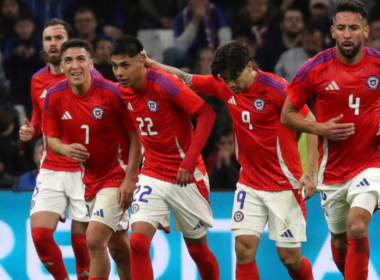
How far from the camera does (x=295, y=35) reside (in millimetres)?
8062

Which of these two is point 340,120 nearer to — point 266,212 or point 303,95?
point 303,95

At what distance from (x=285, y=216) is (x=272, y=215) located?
0.09m

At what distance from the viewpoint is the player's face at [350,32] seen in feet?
15.6

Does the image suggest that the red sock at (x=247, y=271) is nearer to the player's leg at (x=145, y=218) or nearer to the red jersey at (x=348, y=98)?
the player's leg at (x=145, y=218)

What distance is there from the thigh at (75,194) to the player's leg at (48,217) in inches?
1.9

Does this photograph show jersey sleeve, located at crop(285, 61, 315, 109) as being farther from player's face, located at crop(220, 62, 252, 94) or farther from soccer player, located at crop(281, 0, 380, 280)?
player's face, located at crop(220, 62, 252, 94)

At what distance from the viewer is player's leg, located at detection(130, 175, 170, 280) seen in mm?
5125

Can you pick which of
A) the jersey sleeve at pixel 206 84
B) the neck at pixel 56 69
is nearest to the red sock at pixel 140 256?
the jersey sleeve at pixel 206 84

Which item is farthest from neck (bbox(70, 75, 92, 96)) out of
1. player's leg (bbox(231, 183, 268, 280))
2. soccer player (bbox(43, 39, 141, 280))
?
player's leg (bbox(231, 183, 268, 280))

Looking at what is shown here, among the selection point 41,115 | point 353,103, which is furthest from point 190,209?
point 41,115

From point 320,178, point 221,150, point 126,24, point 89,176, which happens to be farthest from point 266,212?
point 126,24

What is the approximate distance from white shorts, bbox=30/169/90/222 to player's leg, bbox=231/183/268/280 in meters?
1.42

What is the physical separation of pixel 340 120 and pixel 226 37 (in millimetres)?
3666

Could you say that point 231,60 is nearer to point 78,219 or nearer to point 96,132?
point 96,132
